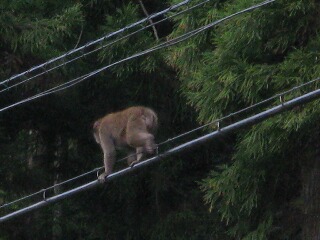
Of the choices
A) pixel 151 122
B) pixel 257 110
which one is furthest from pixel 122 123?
pixel 257 110

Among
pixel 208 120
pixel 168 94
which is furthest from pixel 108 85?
pixel 208 120

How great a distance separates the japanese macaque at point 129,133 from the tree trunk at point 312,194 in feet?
5.82

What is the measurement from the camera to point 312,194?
14.7m

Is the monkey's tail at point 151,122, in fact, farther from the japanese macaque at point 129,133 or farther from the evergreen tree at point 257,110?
the evergreen tree at point 257,110

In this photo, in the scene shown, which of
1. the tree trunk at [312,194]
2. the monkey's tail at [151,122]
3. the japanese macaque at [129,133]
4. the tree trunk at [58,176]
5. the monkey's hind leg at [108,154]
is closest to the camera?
the japanese macaque at [129,133]

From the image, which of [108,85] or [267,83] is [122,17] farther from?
[267,83]

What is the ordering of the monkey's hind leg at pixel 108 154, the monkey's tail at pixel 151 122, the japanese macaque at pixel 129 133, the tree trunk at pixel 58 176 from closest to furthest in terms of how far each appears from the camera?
1. the japanese macaque at pixel 129 133
2. the monkey's tail at pixel 151 122
3. the monkey's hind leg at pixel 108 154
4. the tree trunk at pixel 58 176

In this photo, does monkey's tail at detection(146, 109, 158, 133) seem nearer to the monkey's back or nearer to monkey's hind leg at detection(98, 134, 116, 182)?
the monkey's back

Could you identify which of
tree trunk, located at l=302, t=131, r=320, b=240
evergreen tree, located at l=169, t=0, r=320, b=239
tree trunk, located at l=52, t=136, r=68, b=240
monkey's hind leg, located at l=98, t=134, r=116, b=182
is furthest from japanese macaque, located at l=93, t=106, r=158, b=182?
tree trunk, located at l=52, t=136, r=68, b=240

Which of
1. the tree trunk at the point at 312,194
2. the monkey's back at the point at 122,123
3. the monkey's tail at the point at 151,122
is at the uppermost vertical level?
the monkey's back at the point at 122,123

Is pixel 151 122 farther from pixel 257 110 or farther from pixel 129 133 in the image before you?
pixel 257 110

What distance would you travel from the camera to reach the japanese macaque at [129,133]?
13.5m

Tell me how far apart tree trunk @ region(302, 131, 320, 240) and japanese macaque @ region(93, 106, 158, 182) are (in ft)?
5.82

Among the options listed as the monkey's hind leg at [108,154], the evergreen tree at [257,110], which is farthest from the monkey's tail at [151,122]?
the evergreen tree at [257,110]
